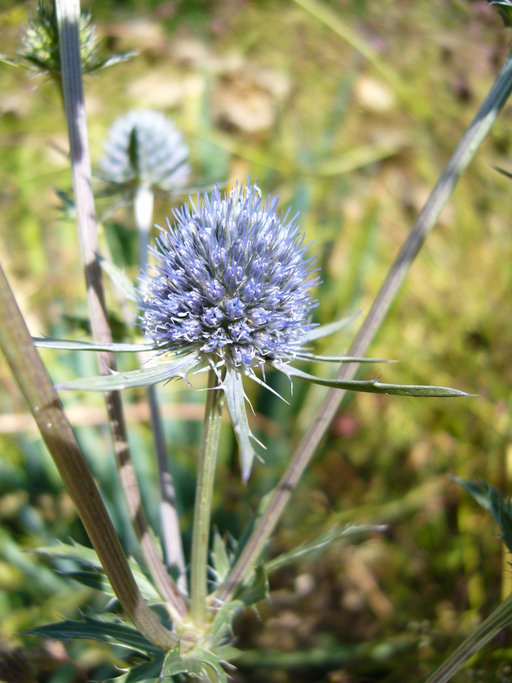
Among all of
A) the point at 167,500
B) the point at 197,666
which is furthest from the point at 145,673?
the point at 167,500

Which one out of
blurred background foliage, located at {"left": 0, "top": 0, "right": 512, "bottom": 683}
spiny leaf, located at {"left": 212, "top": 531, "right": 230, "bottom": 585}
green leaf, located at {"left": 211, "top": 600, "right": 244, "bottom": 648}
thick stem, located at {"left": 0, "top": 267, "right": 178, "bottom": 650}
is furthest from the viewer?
blurred background foliage, located at {"left": 0, "top": 0, "right": 512, "bottom": 683}

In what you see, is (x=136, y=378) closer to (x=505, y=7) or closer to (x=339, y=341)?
(x=505, y=7)

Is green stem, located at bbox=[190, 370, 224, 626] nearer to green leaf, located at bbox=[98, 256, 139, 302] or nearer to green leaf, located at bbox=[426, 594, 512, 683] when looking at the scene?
green leaf, located at bbox=[98, 256, 139, 302]

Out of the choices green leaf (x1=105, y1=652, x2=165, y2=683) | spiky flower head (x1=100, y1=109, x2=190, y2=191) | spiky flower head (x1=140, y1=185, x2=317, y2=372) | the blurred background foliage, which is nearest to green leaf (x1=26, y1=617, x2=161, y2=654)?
green leaf (x1=105, y1=652, x2=165, y2=683)

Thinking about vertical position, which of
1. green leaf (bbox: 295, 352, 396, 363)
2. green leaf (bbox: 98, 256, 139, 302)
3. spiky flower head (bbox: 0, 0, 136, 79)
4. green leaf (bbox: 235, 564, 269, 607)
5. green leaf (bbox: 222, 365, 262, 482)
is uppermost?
spiky flower head (bbox: 0, 0, 136, 79)

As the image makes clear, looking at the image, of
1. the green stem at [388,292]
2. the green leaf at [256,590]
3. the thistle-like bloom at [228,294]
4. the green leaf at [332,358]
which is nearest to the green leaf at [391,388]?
the green leaf at [332,358]

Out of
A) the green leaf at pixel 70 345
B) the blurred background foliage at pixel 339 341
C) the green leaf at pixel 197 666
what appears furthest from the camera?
the blurred background foliage at pixel 339 341

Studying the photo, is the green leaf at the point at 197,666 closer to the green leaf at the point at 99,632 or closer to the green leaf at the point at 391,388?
the green leaf at the point at 99,632
